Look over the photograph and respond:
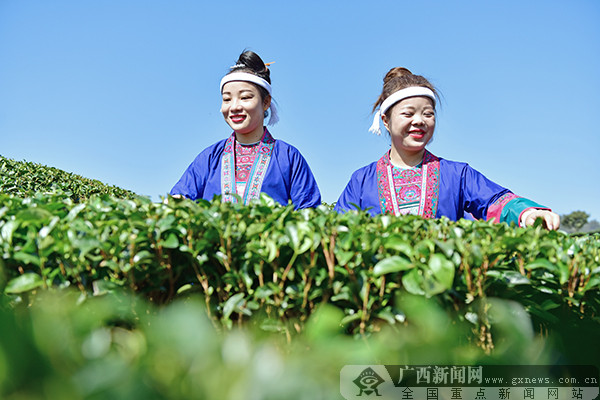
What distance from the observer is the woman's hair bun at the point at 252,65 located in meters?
3.95

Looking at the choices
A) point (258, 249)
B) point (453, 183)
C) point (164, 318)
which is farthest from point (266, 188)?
point (164, 318)

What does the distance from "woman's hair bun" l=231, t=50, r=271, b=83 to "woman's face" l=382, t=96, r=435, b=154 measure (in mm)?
1155

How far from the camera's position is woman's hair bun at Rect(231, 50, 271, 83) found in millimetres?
3945

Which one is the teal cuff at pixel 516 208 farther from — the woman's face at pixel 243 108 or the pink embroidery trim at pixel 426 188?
the woman's face at pixel 243 108

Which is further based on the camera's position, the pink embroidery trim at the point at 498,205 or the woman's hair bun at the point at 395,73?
the woman's hair bun at the point at 395,73

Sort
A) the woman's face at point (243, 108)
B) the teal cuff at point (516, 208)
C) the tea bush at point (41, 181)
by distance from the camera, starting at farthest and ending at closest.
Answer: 1. the tea bush at point (41, 181)
2. the woman's face at point (243, 108)
3. the teal cuff at point (516, 208)

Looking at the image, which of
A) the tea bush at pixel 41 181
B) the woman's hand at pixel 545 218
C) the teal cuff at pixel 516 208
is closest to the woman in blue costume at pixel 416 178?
the teal cuff at pixel 516 208

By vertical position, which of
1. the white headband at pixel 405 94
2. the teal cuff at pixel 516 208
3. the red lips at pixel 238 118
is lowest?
the teal cuff at pixel 516 208

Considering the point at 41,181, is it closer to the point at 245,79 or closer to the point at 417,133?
the point at 245,79

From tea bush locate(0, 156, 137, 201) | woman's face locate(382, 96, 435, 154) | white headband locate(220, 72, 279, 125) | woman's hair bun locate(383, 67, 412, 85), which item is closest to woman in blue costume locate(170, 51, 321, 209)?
white headband locate(220, 72, 279, 125)

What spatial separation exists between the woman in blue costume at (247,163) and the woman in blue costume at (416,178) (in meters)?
0.41

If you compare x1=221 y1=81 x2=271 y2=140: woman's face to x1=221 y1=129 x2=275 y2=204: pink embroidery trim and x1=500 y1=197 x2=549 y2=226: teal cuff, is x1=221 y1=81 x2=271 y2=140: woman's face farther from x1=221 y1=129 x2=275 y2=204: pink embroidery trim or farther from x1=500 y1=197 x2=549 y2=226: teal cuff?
x1=500 y1=197 x2=549 y2=226: teal cuff

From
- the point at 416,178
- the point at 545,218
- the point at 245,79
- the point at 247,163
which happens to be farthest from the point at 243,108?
the point at 545,218

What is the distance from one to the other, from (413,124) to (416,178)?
38 cm
